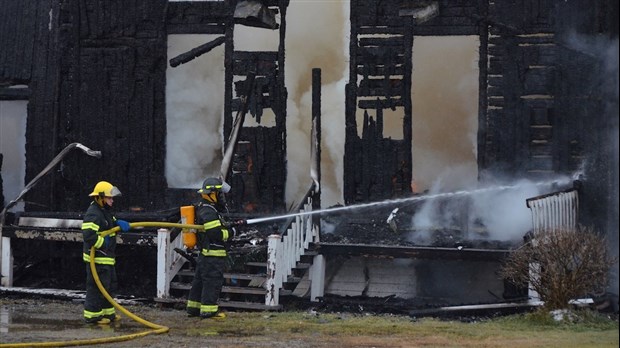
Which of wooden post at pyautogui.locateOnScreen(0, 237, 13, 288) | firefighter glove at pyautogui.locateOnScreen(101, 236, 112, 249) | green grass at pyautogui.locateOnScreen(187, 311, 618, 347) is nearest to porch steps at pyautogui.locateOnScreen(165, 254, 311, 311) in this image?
green grass at pyautogui.locateOnScreen(187, 311, 618, 347)

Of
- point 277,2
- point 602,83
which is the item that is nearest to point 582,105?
point 602,83

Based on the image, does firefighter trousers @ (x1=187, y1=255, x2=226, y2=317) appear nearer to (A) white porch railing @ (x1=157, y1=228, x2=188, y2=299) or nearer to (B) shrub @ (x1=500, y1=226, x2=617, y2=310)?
(A) white porch railing @ (x1=157, y1=228, x2=188, y2=299)

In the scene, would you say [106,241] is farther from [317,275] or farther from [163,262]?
[317,275]

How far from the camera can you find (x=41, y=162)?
64.5 ft

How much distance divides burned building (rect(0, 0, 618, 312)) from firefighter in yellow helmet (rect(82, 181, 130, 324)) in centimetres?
370

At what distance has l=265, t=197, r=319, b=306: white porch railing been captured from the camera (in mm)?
15875

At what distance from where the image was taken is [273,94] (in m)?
18.9

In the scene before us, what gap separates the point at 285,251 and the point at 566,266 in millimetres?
4072

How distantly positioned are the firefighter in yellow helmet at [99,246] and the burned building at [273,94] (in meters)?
3.70

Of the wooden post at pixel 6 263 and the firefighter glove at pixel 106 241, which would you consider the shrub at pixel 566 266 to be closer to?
the firefighter glove at pixel 106 241

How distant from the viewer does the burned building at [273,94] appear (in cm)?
1767

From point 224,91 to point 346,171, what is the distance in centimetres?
246

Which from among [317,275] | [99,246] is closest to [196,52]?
[317,275]

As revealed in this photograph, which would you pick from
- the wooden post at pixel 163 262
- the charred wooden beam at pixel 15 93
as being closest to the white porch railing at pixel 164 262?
the wooden post at pixel 163 262
